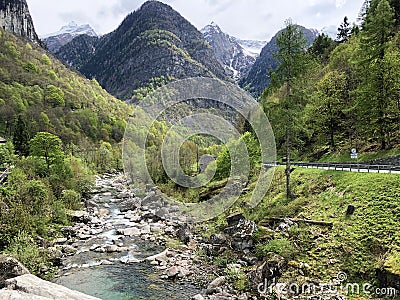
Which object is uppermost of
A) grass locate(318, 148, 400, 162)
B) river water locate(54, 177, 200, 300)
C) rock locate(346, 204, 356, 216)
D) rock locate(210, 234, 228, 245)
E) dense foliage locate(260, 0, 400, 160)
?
dense foliage locate(260, 0, 400, 160)

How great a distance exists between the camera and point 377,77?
29.7m

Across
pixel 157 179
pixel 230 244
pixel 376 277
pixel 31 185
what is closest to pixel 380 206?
pixel 376 277

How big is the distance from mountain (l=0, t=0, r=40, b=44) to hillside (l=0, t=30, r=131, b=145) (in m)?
42.7

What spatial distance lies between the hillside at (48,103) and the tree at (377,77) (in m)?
72.6

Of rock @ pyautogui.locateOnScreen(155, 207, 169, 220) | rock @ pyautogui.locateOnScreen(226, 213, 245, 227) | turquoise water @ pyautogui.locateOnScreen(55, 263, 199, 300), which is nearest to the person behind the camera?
turquoise water @ pyautogui.locateOnScreen(55, 263, 199, 300)

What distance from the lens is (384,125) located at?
98.2ft

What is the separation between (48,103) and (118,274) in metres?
101

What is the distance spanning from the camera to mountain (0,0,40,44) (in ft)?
566

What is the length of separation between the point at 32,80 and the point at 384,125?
11748 centimetres

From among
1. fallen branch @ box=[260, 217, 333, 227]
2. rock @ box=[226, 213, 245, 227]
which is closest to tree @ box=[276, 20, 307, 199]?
fallen branch @ box=[260, 217, 333, 227]

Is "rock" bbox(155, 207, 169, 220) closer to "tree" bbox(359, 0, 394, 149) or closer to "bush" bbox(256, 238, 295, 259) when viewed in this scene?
"bush" bbox(256, 238, 295, 259)

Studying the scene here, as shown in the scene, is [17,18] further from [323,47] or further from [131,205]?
[131,205]

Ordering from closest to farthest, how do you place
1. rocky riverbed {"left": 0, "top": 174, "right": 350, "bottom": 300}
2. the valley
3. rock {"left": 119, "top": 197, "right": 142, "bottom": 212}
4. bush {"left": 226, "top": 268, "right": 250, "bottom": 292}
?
the valley < rocky riverbed {"left": 0, "top": 174, "right": 350, "bottom": 300} < bush {"left": 226, "top": 268, "right": 250, "bottom": 292} < rock {"left": 119, "top": 197, "right": 142, "bottom": 212}

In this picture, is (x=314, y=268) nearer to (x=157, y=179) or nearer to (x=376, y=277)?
(x=376, y=277)
